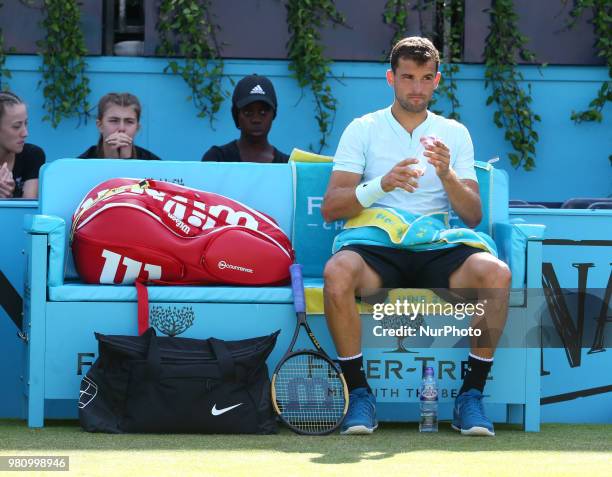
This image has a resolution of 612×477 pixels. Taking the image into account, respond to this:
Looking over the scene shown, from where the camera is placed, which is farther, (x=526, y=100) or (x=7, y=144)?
(x=526, y=100)

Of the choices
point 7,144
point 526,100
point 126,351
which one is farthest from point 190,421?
point 526,100

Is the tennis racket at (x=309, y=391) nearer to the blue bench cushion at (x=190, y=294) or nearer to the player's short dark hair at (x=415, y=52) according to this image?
the blue bench cushion at (x=190, y=294)

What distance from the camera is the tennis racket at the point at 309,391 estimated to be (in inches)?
171

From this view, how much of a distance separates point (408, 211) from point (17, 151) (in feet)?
6.52

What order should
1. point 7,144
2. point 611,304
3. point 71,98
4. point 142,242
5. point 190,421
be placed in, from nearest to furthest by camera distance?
1. point 190,421
2. point 142,242
3. point 611,304
4. point 7,144
5. point 71,98

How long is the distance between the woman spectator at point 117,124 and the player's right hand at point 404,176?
1470 mm

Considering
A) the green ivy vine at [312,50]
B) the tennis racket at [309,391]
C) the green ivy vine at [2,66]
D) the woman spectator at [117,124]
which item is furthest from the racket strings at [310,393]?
the green ivy vine at [2,66]

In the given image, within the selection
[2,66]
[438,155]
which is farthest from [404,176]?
[2,66]

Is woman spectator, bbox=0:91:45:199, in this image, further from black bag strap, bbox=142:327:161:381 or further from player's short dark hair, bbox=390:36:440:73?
player's short dark hair, bbox=390:36:440:73

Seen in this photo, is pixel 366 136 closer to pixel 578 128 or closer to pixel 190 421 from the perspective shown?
pixel 190 421

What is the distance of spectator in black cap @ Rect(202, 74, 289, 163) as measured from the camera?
233 inches

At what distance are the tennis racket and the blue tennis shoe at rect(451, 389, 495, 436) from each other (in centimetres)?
43

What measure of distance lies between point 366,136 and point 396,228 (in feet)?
1.29

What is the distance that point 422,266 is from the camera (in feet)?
15.3
